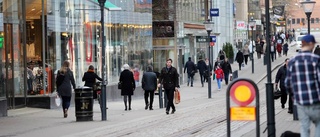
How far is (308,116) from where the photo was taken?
33.8ft

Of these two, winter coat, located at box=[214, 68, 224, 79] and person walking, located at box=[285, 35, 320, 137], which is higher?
person walking, located at box=[285, 35, 320, 137]

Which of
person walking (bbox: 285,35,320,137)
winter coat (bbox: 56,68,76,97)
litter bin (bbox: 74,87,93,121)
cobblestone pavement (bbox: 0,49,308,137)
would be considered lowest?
cobblestone pavement (bbox: 0,49,308,137)

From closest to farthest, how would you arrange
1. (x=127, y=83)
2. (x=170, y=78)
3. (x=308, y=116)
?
(x=308, y=116) → (x=170, y=78) → (x=127, y=83)

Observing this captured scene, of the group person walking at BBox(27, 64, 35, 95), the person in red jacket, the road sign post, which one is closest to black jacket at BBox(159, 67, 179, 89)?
person walking at BBox(27, 64, 35, 95)

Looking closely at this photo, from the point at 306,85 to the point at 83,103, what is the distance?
41.8 feet

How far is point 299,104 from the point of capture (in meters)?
10.2

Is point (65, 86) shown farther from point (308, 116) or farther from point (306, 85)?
point (306, 85)

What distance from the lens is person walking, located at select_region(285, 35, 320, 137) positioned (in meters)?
10.1

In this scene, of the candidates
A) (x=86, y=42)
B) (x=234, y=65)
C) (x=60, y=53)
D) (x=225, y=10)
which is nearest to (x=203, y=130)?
(x=60, y=53)

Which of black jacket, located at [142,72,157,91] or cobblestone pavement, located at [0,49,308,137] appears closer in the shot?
cobblestone pavement, located at [0,49,308,137]

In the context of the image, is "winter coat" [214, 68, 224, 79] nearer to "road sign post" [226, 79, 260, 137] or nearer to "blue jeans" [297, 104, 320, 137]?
"road sign post" [226, 79, 260, 137]

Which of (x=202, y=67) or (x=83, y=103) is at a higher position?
(x=202, y=67)

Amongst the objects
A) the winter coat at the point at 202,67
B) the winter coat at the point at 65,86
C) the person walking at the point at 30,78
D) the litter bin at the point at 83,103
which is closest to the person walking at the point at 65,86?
the winter coat at the point at 65,86

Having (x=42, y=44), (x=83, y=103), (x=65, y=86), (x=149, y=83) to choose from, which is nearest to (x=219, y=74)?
(x=149, y=83)
